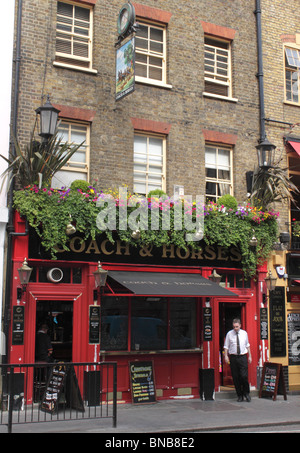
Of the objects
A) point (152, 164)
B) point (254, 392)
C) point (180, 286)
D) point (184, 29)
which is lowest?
point (254, 392)

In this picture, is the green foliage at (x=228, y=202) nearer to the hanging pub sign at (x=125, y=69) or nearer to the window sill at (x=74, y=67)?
the hanging pub sign at (x=125, y=69)

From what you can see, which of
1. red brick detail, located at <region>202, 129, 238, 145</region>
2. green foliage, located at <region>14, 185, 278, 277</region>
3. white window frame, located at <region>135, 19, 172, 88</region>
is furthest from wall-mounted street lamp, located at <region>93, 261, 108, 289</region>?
white window frame, located at <region>135, 19, 172, 88</region>

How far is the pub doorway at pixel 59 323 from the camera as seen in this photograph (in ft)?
41.0

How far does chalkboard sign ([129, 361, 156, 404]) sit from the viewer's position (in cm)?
1214

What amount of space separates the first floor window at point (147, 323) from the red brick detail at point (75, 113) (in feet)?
14.1

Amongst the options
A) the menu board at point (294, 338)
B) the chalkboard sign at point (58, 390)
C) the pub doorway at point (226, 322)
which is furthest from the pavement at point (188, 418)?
the menu board at point (294, 338)

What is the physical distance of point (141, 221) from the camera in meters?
12.6

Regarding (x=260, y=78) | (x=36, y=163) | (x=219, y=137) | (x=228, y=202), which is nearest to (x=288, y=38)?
(x=260, y=78)

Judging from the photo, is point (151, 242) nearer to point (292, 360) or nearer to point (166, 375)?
point (166, 375)

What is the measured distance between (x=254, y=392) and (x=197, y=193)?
5.32 m

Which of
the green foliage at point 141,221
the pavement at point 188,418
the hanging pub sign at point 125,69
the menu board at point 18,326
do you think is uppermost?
the hanging pub sign at point 125,69

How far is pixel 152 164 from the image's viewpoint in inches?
552
